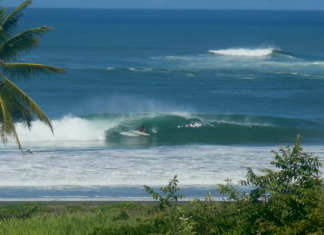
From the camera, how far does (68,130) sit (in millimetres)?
33938

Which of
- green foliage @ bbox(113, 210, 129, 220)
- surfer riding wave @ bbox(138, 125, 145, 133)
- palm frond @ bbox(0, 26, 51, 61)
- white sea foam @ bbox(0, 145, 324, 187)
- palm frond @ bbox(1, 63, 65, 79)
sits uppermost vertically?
palm frond @ bbox(0, 26, 51, 61)

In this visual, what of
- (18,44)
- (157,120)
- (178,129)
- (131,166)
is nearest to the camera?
(18,44)

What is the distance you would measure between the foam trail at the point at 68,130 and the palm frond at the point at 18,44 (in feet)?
48.8

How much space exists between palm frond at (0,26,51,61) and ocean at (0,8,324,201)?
492cm

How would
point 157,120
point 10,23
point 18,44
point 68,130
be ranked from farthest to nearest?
point 157,120
point 68,130
point 10,23
point 18,44

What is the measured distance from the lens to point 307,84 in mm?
49812

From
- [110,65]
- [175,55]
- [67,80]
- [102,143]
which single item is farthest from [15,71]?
[175,55]

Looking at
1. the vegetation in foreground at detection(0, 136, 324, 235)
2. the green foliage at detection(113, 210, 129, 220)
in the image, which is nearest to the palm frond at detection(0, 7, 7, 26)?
the green foliage at detection(113, 210, 129, 220)

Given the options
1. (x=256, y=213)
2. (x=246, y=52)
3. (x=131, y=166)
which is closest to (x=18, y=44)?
(x=256, y=213)

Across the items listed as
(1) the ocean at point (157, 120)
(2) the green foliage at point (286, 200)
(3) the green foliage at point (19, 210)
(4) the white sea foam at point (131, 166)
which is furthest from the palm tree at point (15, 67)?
(2) the green foliage at point (286, 200)

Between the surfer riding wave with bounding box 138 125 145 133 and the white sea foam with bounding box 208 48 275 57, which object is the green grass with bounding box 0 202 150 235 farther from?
the white sea foam with bounding box 208 48 275 57

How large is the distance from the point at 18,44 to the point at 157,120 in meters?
20.8

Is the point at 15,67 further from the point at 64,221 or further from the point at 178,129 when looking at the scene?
the point at 178,129

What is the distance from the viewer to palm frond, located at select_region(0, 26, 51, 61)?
16.7 metres
